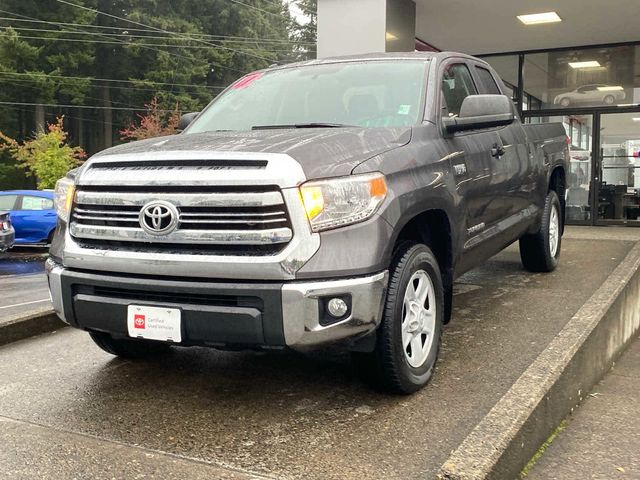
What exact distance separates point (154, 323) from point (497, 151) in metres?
2.89

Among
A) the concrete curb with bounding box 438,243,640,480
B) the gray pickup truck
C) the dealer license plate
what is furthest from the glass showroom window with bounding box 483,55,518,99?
the dealer license plate

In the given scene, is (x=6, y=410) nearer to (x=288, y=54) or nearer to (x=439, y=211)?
(x=439, y=211)

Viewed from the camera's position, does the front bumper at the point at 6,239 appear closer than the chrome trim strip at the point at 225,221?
No

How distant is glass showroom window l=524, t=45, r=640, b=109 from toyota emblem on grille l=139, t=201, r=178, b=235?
11.7 m

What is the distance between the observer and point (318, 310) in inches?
117

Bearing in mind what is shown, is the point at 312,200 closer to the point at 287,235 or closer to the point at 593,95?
the point at 287,235

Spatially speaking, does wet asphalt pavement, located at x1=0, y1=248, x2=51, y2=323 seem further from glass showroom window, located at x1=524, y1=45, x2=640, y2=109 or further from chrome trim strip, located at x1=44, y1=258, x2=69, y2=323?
glass showroom window, located at x1=524, y1=45, x2=640, y2=109

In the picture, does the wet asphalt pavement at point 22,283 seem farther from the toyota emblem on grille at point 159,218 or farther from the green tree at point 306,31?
the green tree at point 306,31

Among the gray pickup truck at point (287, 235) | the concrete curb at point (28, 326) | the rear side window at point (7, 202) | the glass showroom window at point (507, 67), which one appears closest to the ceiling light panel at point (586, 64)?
the glass showroom window at point (507, 67)

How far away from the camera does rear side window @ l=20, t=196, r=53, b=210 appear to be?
15.9m

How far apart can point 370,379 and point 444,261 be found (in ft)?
3.13

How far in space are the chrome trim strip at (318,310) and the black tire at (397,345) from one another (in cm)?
12

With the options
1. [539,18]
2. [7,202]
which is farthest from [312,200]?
[7,202]

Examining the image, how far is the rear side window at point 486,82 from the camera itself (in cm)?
520
